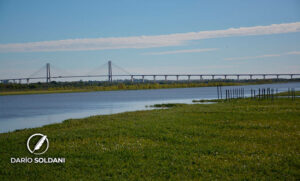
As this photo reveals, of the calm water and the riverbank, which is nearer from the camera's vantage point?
the calm water

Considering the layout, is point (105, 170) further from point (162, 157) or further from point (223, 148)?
point (223, 148)

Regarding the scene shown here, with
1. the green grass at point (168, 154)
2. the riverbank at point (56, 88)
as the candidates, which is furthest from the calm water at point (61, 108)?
the riverbank at point (56, 88)

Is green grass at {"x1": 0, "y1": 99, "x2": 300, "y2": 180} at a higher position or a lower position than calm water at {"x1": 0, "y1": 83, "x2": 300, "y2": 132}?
higher

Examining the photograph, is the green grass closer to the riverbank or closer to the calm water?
the calm water

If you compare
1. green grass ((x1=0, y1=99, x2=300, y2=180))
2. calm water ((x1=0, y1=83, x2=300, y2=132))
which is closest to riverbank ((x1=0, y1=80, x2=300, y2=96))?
calm water ((x1=0, y1=83, x2=300, y2=132))

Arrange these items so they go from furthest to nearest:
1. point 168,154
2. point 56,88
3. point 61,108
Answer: point 56,88 → point 61,108 → point 168,154

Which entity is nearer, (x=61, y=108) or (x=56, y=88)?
(x=61, y=108)

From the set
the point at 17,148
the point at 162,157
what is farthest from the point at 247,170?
the point at 17,148

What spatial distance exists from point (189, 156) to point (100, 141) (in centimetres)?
483

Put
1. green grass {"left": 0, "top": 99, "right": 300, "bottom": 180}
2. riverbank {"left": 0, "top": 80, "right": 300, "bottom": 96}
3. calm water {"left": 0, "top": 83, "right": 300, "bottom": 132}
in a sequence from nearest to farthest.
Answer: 1. green grass {"left": 0, "top": 99, "right": 300, "bottom": 180}
2. calm water {"left": 0, "top": 83, "right": 300, "bottom": 132}
3. riverbank {"left": 0, "top": 80, "right": 300, "bottom": 96}

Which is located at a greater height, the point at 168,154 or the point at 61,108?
the point at 168,154

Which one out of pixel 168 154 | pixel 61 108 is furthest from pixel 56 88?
pixel 168 154

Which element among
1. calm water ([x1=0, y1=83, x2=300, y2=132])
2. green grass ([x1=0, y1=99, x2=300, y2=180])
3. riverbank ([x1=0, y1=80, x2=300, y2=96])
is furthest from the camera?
riverbank ([x1=0, y1=80, x2=300, y2=96])

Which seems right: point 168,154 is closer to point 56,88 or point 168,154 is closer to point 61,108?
point 61,108
